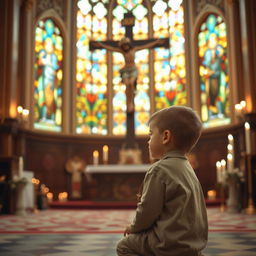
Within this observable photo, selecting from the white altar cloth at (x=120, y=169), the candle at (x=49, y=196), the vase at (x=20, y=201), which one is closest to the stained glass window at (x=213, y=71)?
the white altar cloth at (x=120, y=169)

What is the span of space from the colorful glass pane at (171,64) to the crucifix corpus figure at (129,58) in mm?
4655

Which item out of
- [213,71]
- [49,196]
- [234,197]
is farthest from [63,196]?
[234,197]

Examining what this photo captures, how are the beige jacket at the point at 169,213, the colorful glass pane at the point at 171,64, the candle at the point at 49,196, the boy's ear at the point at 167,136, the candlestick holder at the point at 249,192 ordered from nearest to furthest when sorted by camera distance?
the beige jacket at the point at 169,213
the boy's ear at the point at 167,136
the candlestick holder at the point at 249,192
the candle at the point at 49,196
the colorful glass pane at the point at 171,64

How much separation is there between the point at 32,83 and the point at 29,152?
7.56 ft

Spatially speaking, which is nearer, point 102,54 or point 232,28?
point 232,28

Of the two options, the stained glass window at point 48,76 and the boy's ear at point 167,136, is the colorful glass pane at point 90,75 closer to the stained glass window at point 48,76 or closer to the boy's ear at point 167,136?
the stained glass window at point 48,76

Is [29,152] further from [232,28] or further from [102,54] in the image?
[232,28]

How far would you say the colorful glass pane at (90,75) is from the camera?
1548 centimetres

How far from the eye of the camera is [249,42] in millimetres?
10945

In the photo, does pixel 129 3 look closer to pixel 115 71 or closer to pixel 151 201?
pixel 115 71

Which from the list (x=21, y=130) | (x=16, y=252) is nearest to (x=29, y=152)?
(x=21, y=130)

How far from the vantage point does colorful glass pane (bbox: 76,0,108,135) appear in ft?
50.8

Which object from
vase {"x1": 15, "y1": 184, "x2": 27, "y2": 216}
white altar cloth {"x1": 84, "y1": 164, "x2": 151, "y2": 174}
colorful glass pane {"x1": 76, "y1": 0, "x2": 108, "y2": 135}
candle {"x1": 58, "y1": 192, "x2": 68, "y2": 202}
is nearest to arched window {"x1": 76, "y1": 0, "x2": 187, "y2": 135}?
colorful glass pane {"x1": 76, "y1": 0, "x2": 108, "y2": 135}

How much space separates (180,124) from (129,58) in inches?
366
